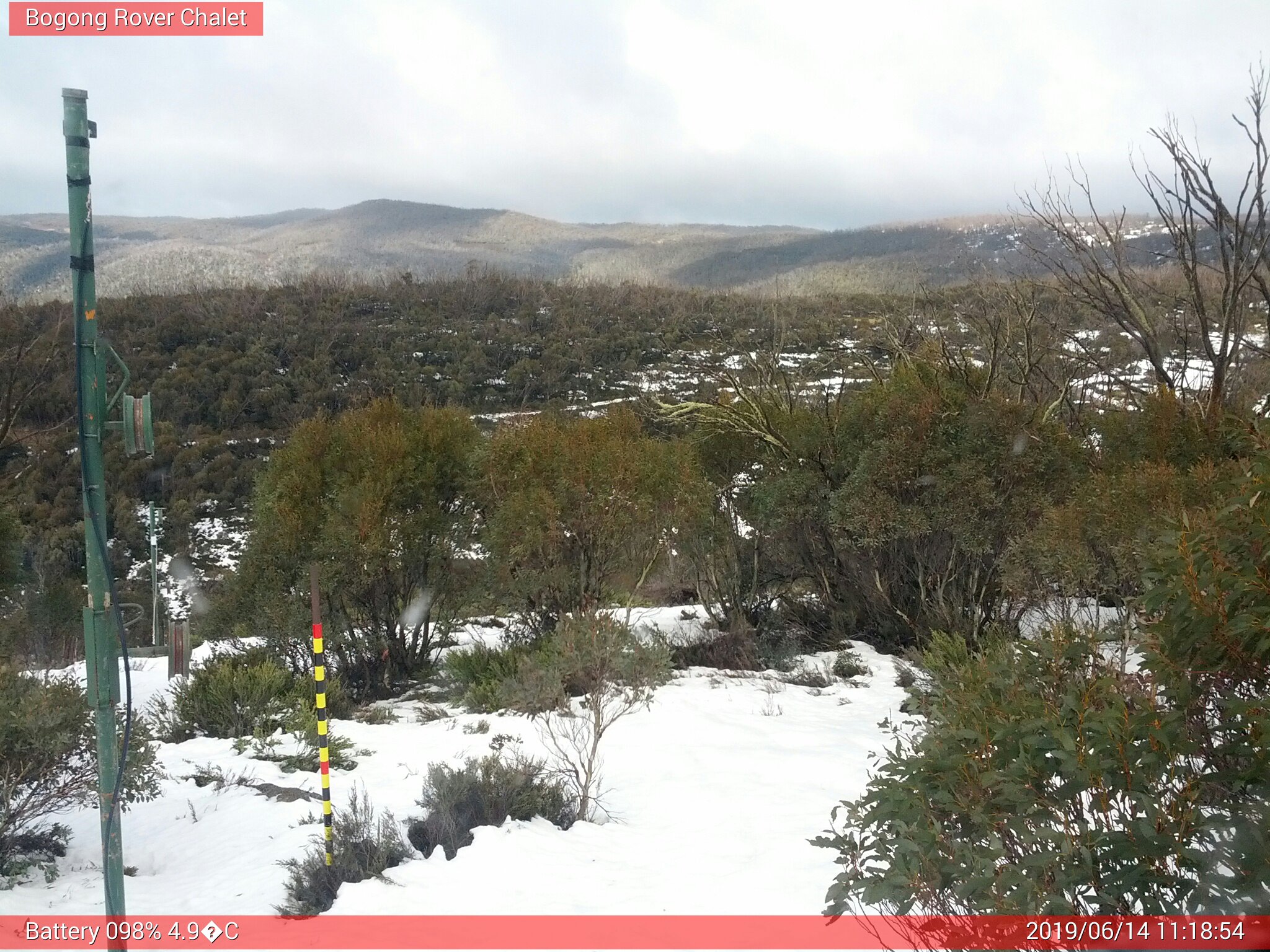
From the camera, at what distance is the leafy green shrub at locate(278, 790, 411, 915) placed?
15.5 feet

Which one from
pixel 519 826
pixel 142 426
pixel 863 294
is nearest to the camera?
pixel 142 426

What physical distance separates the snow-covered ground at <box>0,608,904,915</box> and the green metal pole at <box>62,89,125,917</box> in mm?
2012

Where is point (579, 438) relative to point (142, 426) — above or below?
below

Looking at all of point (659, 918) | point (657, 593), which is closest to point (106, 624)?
point (659, 918)

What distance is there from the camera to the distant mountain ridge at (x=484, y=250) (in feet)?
209

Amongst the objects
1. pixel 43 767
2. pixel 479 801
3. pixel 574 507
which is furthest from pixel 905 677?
pixel 43 767

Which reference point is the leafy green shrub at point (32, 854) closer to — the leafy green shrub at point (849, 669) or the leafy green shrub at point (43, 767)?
the leafy green shrub at point (43, 767)

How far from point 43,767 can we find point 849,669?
27.7ft

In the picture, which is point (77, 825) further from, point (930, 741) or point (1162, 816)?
point (1162, 816)

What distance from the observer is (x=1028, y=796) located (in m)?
2.43

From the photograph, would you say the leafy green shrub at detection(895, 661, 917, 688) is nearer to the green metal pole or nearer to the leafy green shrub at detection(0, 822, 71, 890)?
the leafy green shrub at detection(0, 822, 71, 890)

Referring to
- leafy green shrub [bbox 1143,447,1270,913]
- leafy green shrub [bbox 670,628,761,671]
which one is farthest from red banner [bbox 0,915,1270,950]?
leafy green shrub [bbox 670,628,761,671]

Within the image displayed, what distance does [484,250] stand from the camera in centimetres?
9688

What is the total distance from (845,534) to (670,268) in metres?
A: 80.4
